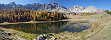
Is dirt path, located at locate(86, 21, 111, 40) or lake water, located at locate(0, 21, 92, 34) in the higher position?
dirt path, located at locate(86, 21, 111, 40)

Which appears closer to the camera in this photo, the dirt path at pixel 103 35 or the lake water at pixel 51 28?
the dirt path at pixel 103 35

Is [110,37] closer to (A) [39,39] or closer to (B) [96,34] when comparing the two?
(B) [96,34]

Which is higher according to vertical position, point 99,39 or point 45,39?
point 99,39

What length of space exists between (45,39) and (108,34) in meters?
27.3

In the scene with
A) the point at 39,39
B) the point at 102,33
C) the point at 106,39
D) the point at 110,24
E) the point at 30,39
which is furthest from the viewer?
the point at 30,39

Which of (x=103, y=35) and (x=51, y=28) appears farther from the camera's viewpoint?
(x=51, y=28)

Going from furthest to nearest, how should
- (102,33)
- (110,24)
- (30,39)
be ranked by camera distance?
(30,39)
(110,24)
(102,33)

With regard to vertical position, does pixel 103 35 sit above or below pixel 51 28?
above

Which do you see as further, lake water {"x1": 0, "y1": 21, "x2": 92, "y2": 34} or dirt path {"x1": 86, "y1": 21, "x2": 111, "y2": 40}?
lake water {"x1": 0, "y1": 21, "x2": 92, "y2": 34}

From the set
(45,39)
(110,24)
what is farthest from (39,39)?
(110,24)

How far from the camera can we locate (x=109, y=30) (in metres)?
33.4

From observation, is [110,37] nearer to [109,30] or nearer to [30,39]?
[109,30]

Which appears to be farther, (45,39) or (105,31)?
(45,39)

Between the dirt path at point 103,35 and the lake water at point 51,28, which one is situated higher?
Answer: the dirt path at point 103,35
